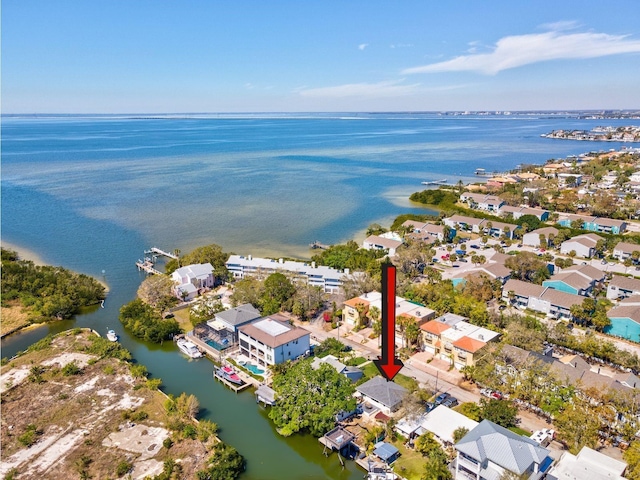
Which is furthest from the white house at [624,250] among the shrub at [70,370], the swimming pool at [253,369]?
the shrub at [70,370]

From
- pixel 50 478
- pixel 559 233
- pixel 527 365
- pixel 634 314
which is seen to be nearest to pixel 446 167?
pixel 559 233

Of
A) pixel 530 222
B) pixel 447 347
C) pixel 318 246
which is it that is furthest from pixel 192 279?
pixel 530 222

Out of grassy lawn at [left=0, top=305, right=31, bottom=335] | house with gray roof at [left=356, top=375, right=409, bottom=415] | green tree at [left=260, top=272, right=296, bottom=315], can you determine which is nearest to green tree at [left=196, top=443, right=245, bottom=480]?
house with gray roof at [left=356, top=375, right=409, bottom=415]

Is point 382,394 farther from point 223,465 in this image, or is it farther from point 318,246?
point 318,246

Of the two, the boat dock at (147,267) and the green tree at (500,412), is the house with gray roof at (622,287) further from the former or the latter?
the boat dock at (147,267)

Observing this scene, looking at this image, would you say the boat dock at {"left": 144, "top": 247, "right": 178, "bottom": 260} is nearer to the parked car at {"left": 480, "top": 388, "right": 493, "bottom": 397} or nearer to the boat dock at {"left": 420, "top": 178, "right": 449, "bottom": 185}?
the parked car at {"left": 480, "top": 388, "right": 493, "bottom": 397}

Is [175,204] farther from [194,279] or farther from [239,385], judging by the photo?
[239,385]
